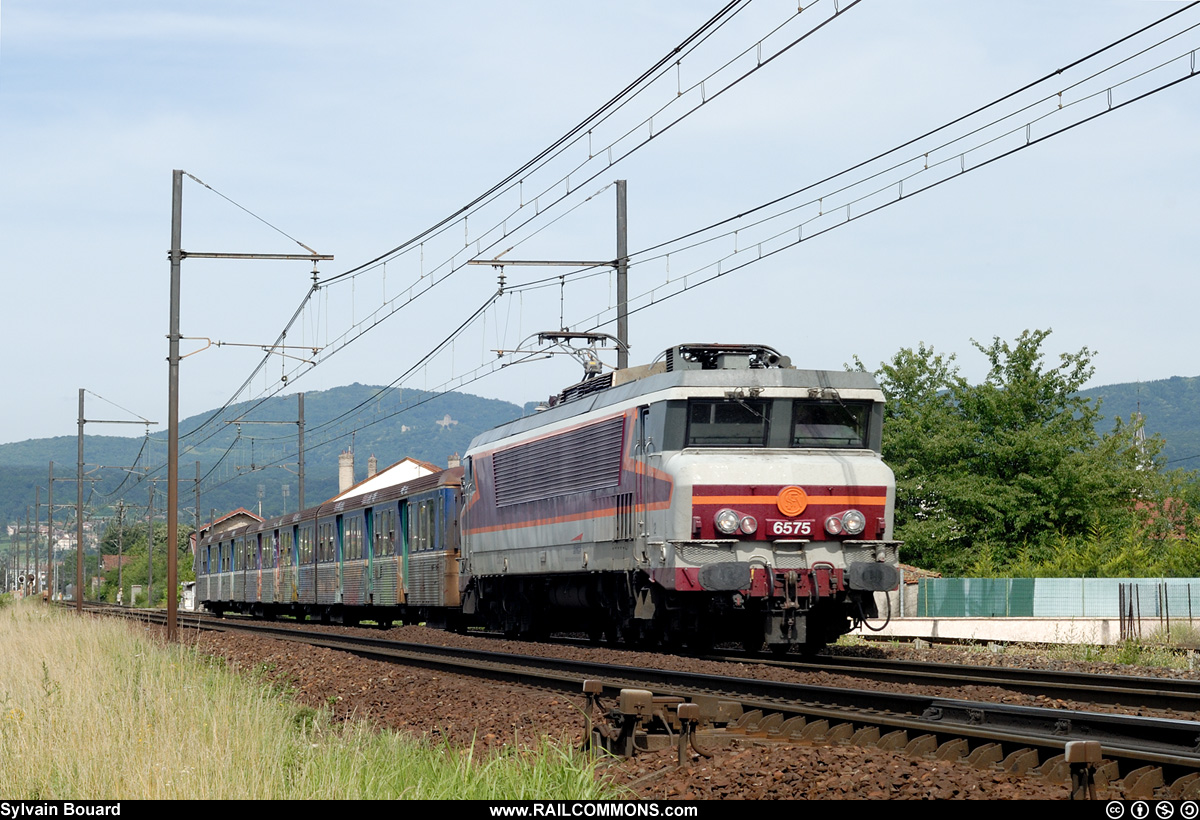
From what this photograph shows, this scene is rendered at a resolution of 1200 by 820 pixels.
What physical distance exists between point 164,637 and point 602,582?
946 centimetres

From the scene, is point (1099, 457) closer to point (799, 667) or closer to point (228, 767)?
point (799, 667)

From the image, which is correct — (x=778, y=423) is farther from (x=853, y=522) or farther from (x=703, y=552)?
(x=703, y=552)

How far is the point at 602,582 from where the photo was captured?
21062mm

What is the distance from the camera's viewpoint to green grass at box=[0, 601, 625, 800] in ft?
27.2

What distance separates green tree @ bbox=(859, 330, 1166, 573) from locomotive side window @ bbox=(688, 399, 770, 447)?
3426 cm

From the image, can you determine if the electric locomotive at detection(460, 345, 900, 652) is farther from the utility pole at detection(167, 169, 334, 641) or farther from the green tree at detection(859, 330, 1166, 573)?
the green tree at detection(859, 330, 1166, 573)

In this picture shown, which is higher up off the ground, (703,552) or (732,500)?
(732,500)

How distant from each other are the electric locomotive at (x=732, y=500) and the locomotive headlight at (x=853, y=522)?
1cm

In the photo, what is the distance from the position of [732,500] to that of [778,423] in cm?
142

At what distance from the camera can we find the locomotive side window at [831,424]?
18.9 metres

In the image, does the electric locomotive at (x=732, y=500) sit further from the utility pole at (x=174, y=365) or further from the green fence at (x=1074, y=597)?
the green fence at (x=1074, y=597)

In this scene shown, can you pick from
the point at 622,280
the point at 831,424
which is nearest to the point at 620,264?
the point at 622,280

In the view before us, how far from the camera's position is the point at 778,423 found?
18.9 m

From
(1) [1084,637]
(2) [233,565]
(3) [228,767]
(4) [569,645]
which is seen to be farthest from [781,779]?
(2) [233,565]
